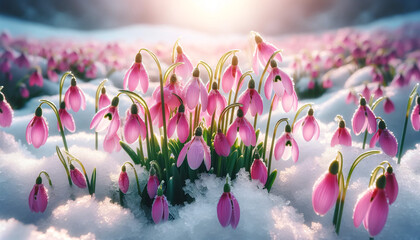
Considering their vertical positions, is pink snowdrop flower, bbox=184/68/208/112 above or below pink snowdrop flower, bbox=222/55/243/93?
below

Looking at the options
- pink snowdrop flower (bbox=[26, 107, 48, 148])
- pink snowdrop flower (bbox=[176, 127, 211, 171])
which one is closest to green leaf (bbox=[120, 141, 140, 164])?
pink snowdrop flower (bbox=[26, 107, 48, 148])

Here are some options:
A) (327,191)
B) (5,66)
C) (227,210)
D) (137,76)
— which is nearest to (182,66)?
(137,76)

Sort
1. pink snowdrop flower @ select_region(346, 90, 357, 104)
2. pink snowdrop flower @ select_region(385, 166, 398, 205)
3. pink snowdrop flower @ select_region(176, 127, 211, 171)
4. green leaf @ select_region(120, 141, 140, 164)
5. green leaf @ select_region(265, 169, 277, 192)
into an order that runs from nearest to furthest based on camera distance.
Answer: pink snowdrop flower @ select_region(385, 166, 398, 205)
pink snowdrop flower @ select_region(176, 127, 211, 171)
green leaf @ select_region(265, 169, 277, 192)
green leaf @ select_region(120, 141, 140, 164)
pink snowdrop flower @ select_region(346, 90, 357, 104)

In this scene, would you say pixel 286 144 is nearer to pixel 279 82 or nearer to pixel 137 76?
pixel 279 82

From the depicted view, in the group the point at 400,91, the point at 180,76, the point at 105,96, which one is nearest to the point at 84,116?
the point at 105,96

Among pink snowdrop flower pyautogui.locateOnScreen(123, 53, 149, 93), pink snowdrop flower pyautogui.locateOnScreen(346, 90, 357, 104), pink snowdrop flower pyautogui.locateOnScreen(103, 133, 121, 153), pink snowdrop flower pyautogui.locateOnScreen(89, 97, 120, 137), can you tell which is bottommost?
pink snowdrop flower pyautogui.locateOnScreen(103, 133, 121, 153)

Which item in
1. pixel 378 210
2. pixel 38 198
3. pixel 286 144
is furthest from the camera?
pixel 286 144

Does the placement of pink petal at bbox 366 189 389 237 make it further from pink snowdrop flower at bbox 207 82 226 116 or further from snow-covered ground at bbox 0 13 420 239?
pink snowdrop flower at bbox 207 82 226 116
